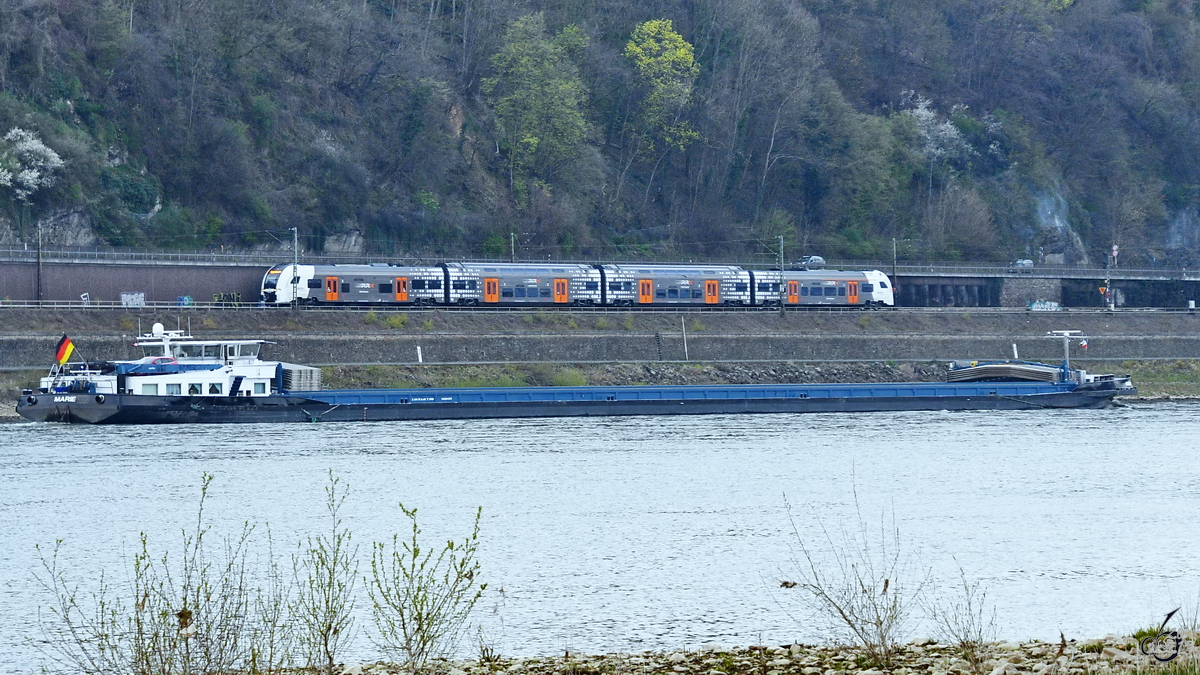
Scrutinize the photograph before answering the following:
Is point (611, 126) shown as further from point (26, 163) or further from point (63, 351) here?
point (63, 351)

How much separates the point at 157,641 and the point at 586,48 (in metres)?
82.8

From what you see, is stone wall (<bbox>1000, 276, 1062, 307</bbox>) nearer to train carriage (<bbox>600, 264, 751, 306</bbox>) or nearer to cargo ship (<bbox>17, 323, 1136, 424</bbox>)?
train carriage (<bbox>600, 264, 751, 306</bbox>)

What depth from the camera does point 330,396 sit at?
47.2m

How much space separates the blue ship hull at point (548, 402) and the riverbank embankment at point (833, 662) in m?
31.4

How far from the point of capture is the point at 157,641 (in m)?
12.5

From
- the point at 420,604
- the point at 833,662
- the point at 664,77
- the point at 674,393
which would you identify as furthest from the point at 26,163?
the point at 833,662

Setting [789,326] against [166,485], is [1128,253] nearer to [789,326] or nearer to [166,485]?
[789,326]

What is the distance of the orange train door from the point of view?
6912cm

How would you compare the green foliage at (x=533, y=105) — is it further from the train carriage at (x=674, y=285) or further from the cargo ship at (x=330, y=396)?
the cargo ship at (x=330, y=396)

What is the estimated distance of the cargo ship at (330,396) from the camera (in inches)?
1752

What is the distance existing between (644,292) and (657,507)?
41473 millimetres

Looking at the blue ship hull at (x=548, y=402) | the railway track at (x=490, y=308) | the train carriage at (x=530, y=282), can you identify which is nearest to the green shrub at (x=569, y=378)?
the railway track at (x=490, y=308)

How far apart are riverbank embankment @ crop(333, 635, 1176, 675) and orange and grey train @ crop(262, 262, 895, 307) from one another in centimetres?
4735

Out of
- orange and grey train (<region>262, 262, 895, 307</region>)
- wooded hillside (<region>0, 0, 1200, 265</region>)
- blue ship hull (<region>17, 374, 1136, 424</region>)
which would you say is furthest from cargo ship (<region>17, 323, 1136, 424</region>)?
wooded hillside (<region>0, 0, 1200, 265</region>)
